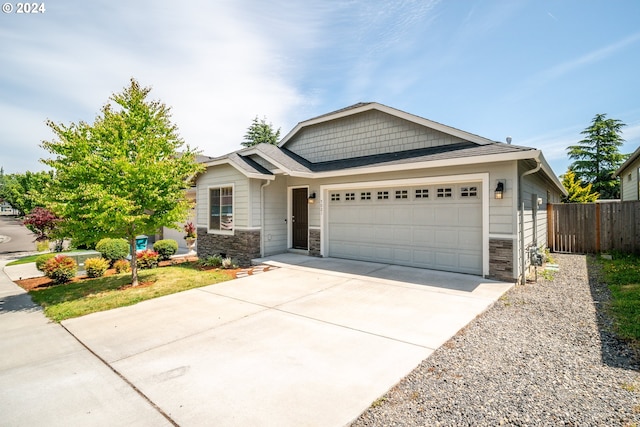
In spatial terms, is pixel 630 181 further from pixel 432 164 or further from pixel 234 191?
pixel 234 191

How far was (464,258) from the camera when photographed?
24.1 ft

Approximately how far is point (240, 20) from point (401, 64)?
5.65 m

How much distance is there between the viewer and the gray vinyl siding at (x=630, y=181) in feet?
41.7

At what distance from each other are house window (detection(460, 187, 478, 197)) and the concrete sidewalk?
7217mm

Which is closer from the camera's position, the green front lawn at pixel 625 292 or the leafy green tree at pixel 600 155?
the green front lawn at pixel 625 292

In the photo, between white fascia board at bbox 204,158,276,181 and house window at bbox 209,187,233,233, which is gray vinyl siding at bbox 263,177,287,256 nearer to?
white fascia board at bbox 204,158,276,181

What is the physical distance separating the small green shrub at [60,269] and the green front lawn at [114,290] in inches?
10.8

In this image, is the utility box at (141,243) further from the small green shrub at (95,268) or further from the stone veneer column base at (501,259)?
the stone veneer column base at (501,259)

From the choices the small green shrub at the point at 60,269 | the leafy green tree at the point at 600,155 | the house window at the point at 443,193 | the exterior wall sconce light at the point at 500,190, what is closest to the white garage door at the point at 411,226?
the house window at the point at 443,193

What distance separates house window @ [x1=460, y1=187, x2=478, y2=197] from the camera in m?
7.19

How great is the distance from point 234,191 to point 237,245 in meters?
1.88

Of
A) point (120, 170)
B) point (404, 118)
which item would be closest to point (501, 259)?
point (404, 118)

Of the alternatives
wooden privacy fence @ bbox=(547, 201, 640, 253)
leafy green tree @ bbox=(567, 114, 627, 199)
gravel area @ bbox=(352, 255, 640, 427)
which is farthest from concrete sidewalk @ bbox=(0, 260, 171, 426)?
leafy green tree @ bbox=(567, 114, 627, 199)

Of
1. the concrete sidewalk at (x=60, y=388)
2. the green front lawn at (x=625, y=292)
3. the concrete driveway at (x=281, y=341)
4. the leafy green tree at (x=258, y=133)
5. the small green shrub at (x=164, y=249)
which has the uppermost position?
the leafy green tree at (x=258, y=133)
